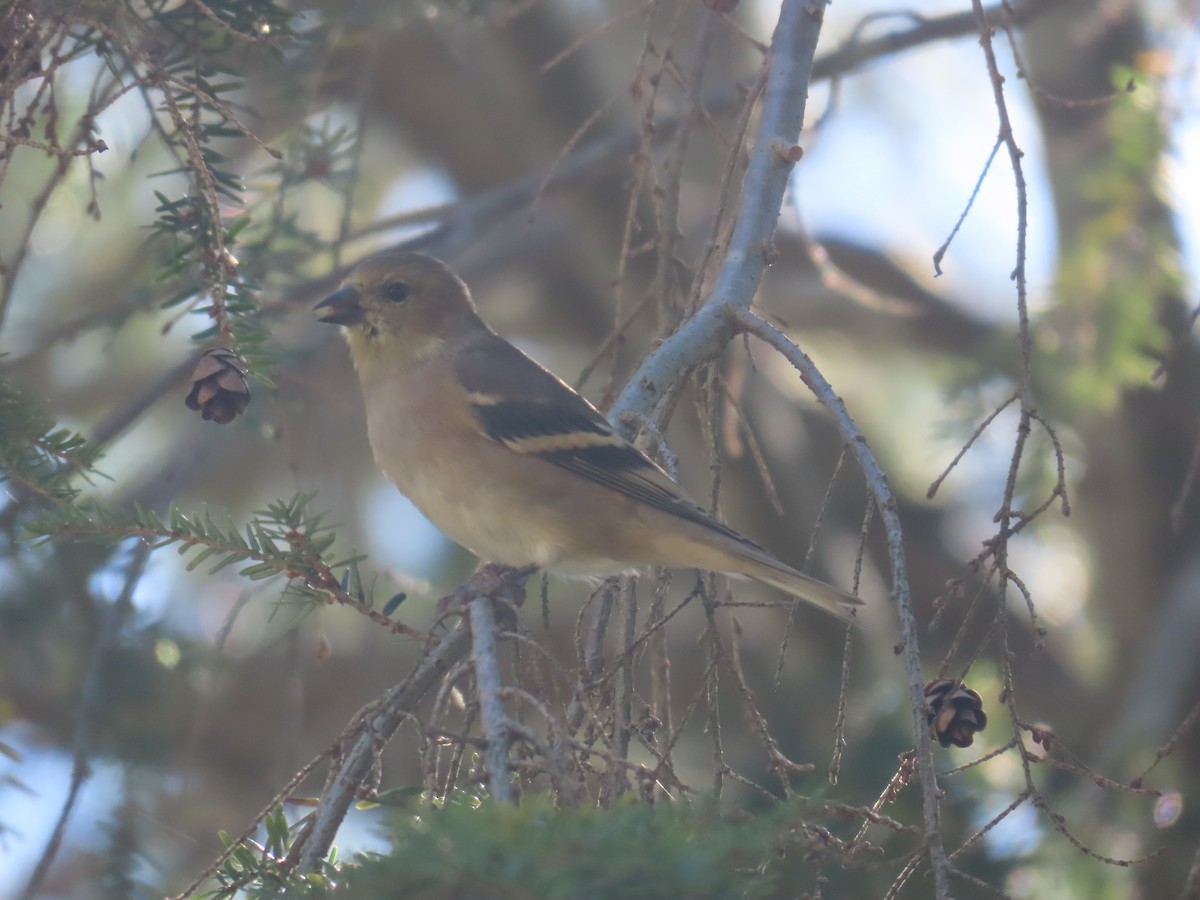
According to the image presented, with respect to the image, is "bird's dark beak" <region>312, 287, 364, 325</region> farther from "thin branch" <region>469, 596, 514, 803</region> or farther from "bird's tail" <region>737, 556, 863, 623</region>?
"thin branch" <region>469, 596, 514, 803</region>

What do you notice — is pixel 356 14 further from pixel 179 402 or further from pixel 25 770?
pixel 179 402

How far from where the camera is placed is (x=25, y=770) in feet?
13.4

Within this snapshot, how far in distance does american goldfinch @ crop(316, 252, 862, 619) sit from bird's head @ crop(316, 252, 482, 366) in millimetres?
29

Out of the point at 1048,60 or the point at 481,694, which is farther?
the point at 1048,60

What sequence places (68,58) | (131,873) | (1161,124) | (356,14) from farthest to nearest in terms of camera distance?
(1161,124), (356,14), (131,873), (68,58)

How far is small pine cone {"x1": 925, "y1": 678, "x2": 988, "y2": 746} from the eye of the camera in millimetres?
2611

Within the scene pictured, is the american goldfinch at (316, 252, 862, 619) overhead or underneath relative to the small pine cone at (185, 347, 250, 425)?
overhead

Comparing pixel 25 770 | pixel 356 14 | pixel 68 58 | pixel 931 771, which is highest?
pixel 356 14

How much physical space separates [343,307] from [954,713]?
2798mm

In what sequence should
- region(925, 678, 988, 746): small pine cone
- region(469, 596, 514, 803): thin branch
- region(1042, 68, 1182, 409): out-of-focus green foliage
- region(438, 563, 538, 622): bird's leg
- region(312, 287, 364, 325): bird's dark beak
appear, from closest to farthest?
region(469, 596, 514, 803): thin branch, region(925, 678, 988, 746): small pine cone, region(438, 563, 538, 622): bird's leg, region(312, 287, 364, 325): bird's dark beak, region(1042, 68, 1182, 409): out-of-focus green foliage

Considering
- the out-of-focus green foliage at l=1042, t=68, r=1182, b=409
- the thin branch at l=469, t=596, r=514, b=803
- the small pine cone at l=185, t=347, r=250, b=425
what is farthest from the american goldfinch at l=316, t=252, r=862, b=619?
the out-of-focus green foliage at l=1042, t=68, r=1182, b=409

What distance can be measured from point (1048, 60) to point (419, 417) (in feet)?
17.5

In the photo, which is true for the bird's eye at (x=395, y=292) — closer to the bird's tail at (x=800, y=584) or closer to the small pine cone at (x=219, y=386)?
the bird's tail at (x=800, y=584)

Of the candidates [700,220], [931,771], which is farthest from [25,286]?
[931,771]
